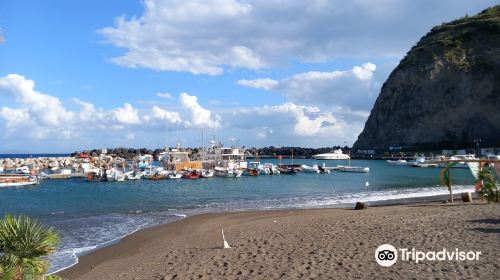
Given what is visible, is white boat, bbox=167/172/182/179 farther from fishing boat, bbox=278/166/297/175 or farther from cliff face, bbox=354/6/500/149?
cliff face, bbox=354/6/500/149

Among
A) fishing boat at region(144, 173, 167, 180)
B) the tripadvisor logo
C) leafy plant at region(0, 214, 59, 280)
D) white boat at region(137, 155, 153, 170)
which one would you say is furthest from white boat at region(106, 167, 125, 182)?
the tripadvisor logo

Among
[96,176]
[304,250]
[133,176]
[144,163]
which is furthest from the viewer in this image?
[144,163]

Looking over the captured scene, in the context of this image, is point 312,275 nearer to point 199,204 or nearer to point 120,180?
point 199,204

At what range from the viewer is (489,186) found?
23.3 m

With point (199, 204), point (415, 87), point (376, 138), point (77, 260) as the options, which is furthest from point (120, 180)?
point (376, 138)

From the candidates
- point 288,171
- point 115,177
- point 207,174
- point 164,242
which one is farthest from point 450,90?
point 164,242

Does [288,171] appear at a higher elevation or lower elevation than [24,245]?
lower

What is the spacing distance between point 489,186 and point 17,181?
63.1 metres

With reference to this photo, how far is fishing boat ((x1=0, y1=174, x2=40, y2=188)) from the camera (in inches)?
2564

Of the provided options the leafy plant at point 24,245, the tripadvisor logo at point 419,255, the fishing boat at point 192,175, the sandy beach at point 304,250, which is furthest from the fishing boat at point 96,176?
the tripadvisor logo at point 419,255

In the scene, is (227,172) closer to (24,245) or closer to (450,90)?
(450,90)

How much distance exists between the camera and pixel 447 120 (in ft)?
376

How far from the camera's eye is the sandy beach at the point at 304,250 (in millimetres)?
10695

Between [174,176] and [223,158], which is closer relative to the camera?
[174,176]
